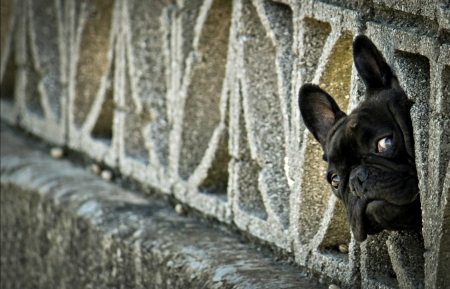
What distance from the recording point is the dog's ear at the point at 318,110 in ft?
4.95

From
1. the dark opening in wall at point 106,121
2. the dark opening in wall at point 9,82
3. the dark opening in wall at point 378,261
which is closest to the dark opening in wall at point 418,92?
the dark opening in wall at point 378,261

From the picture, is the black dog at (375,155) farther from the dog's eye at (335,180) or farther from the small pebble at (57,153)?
the small pebble at (57,153)

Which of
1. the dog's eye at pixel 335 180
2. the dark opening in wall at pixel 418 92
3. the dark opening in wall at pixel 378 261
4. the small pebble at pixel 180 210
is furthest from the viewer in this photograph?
the small pebble at pixel 180 210

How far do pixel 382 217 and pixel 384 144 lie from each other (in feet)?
0.38

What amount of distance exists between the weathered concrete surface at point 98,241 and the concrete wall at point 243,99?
0.08 metres

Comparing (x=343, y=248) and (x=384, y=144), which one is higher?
(x=384, y=144)

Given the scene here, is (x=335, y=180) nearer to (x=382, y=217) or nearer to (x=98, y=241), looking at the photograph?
(x=382, y=217)

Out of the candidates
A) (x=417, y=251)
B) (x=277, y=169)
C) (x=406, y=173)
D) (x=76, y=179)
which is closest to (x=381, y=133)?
(x=406, y=173)

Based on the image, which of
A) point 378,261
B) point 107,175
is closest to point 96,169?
point 107,175

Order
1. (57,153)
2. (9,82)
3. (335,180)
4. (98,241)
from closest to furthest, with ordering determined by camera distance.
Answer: (335,180)
(98,241)
(57,153)
(9,82)

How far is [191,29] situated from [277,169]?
0.50 metres

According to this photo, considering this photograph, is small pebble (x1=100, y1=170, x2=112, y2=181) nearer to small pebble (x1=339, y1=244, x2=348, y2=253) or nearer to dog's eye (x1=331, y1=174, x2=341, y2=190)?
small pebble (x1=339, y1=244, x2=348, y2=253)

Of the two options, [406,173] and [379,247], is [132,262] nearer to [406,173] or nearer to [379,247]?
[379,247]

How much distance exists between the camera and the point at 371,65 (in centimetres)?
143
